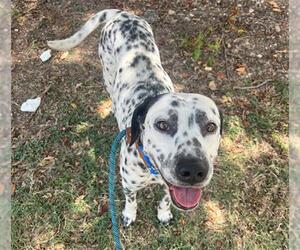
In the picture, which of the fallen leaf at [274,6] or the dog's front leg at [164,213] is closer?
the dog's front leg at [164,213]

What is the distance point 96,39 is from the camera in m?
6.75

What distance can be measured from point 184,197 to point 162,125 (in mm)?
589

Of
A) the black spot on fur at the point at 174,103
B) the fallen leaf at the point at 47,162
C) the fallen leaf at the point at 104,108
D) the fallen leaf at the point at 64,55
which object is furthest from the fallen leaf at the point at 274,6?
the black spot on fur at the point at 174,103

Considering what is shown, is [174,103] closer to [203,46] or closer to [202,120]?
[202,120]

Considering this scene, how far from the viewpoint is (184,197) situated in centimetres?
361

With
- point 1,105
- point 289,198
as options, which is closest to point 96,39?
point 1,105

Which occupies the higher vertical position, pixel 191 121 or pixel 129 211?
pixel 191 121

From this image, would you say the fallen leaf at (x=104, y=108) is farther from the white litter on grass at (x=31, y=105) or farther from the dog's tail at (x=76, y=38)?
the dog's tail at (x=76, y=38)

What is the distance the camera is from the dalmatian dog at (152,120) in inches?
133

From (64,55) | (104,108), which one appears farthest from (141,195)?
(64,55)

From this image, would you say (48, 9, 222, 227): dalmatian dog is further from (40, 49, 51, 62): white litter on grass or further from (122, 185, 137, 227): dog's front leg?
(40, 49, 51, 62): white litter on grass

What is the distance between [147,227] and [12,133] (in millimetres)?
2172

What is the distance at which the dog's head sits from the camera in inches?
130

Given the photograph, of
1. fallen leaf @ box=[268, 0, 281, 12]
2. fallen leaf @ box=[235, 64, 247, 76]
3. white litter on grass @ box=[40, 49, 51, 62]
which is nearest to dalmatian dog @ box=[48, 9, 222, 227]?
white litter on grass @ box=[40, 49, 51, 62]
